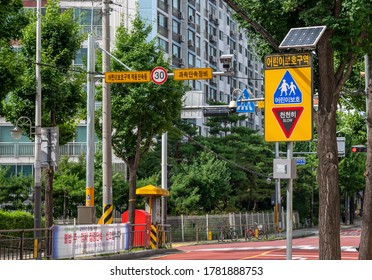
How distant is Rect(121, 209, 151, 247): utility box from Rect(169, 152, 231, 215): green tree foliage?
1645 cm

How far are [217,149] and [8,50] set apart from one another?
1552 inches

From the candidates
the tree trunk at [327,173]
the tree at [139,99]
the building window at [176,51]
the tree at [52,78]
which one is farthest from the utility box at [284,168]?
the building window at [176,51]

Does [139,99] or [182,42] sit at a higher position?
[182,42]

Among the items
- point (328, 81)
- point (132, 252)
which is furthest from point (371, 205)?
point (132, 252)

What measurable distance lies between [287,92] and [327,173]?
4.21 metres

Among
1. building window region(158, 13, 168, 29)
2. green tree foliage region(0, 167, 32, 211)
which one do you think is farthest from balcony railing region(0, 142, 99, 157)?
building window region(158, 13, 168, 29)

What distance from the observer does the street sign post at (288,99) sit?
10594 mm

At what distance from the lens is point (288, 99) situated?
10766 mm

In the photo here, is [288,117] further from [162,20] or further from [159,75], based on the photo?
[162,20]

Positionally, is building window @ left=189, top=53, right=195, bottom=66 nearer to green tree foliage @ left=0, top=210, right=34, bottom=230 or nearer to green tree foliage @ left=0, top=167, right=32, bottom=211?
green tree foliage @ left=0, top=167, right=32, bottom=211

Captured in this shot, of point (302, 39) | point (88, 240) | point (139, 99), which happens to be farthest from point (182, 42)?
point (302, 39)

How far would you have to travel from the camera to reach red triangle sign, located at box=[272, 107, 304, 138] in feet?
34.8

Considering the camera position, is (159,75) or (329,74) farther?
(159,75)

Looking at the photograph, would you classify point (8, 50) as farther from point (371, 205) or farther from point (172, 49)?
point (172, 49)
